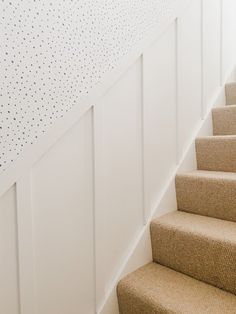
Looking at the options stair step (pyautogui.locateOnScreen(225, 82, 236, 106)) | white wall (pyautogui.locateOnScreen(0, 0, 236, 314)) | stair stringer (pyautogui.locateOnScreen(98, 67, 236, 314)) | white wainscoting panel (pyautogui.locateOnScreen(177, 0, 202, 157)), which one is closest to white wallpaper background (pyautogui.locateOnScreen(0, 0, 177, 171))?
white wall (pyautogui.locateOnScreen(0, 0, 236, 314))

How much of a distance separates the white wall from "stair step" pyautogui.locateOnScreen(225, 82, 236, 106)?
9.6 inches

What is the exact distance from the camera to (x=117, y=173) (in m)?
1.28

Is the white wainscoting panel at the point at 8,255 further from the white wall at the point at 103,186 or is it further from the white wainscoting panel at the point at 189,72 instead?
the white wainscoting panel at the point at 189,72

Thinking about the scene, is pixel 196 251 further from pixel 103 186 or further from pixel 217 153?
pixel 217 153

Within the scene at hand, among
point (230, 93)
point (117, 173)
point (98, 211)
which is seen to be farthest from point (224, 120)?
point (98, 211)

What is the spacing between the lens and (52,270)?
3.56 ft

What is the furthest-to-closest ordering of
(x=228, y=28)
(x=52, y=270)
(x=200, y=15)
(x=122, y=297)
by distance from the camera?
(x=228, y=28)
(x=200, y=15)
(x=122, y=297)
(x=52, y=270)

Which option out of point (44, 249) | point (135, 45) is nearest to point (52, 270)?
point (44, 249)

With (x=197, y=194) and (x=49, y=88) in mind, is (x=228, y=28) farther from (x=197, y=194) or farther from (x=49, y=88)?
(x=49, y=88)

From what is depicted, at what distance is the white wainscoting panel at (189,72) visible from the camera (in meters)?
1.59

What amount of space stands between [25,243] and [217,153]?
3.30ft

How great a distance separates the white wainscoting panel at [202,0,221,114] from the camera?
1762 mm

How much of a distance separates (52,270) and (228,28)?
5.72 feet

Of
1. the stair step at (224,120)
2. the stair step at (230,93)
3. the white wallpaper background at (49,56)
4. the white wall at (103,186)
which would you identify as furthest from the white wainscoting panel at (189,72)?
the white wallpaper background at (49,56)
